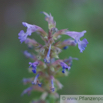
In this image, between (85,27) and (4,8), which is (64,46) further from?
(4,8)

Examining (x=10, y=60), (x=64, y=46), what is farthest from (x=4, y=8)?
(x=64, y=46)

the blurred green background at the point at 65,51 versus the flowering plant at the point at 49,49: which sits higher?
the blurred green background at the point at 65,51

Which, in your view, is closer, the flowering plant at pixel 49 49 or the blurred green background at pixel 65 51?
the flowering plant at pixel 49 49

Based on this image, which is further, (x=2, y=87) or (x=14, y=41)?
(x=14, y=41)

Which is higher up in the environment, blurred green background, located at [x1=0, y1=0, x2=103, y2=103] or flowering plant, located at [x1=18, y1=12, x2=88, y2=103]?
blurred green background, located at [x1=0, y1=0, x2=103, y2=103]

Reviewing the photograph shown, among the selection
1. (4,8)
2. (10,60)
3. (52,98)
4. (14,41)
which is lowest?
(52,98)

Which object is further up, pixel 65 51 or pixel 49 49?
pixel 65 51

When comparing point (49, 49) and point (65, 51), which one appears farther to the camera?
point (65, 51)

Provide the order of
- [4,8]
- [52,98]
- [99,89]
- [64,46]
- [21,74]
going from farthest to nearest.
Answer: [4,8]
[21,74]
[99,89]
[52,98]
[64,46]
